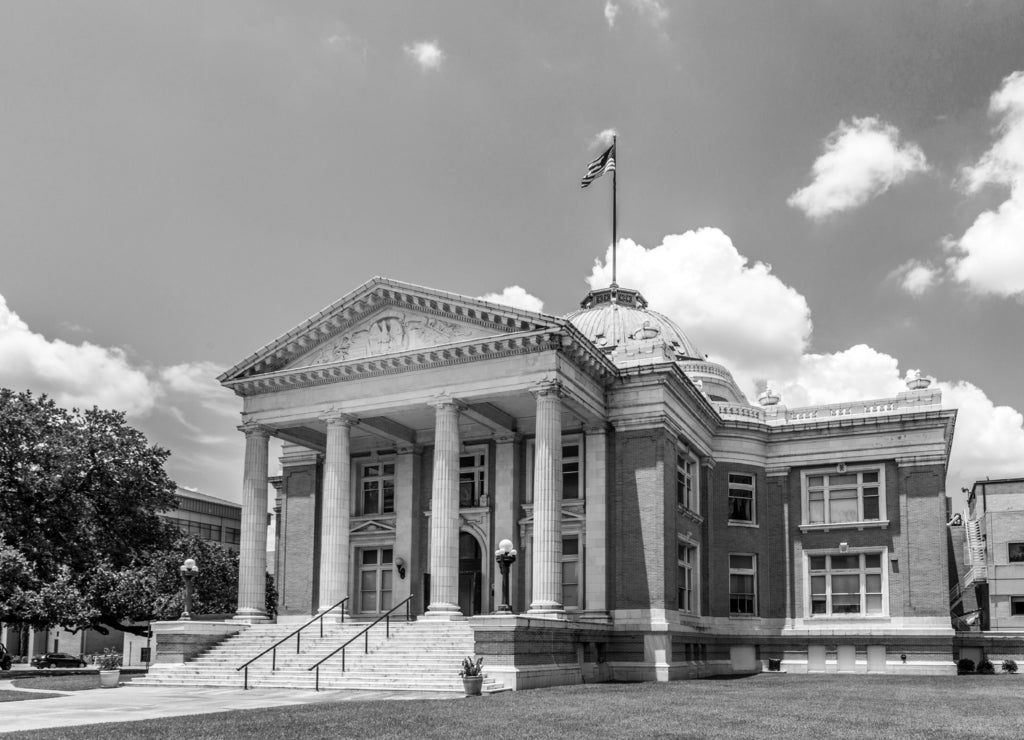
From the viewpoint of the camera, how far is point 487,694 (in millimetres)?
26812

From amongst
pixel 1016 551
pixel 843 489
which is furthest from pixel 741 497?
pixel 1016 551

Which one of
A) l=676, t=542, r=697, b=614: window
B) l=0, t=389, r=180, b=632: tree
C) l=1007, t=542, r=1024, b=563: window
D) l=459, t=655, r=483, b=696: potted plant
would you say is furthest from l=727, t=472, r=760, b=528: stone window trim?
l=0, t=389, r=180, b=632: tree

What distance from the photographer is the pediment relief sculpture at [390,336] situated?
120 feet

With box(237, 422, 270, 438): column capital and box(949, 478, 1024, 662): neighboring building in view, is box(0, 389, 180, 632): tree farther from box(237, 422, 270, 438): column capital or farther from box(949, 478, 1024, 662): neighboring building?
box(949, 478, 1024, 662): neighboring building

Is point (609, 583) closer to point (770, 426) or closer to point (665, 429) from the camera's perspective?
point (665, 429)

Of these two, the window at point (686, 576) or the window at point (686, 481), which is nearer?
the window at point (686, 576)

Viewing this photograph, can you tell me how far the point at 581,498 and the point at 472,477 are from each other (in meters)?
4.91

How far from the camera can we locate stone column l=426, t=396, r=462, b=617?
3400 cm

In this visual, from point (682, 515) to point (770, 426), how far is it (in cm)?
827

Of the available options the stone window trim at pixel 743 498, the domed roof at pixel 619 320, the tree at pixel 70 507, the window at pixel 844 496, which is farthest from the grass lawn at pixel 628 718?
the domed roof at pixel 619 320

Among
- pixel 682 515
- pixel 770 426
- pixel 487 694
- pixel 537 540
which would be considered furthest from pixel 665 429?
pixel 487 694

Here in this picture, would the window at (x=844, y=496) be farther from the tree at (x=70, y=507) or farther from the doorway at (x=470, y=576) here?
the tree at (x=70, y=507)

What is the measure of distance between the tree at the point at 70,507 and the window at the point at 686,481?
23.6 m

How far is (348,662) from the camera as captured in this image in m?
31.2
